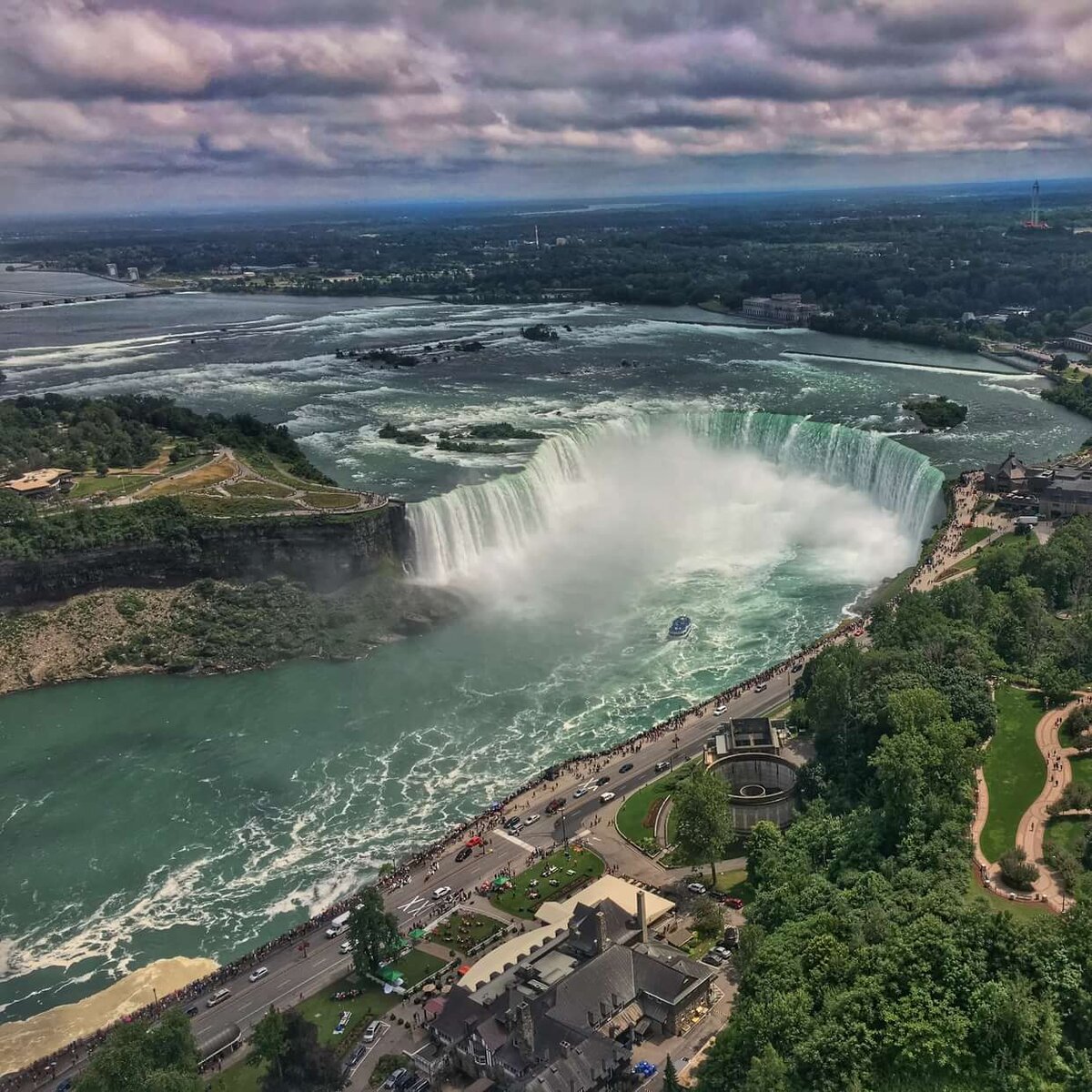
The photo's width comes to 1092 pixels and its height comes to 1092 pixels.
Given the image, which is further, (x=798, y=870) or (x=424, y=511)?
(x=424, y=511)

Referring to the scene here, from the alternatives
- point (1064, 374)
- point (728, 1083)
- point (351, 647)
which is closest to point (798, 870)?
point (728, 1083)

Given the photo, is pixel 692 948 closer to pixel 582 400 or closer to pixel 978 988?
pixel 978 988

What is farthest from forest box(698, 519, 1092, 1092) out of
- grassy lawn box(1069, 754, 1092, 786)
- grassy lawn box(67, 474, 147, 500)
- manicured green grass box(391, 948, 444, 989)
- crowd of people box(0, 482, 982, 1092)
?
grassy lawn box(67, 474, 147, 500)

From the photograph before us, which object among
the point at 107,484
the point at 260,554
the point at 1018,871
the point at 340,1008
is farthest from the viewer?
the point at 107,484

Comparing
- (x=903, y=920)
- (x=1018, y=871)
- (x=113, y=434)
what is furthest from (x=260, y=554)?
(x=1018, y=871)

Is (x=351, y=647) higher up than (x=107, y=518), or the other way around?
(x=107, y=518)

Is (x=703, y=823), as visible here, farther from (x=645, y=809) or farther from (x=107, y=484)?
(x=107, y=484)

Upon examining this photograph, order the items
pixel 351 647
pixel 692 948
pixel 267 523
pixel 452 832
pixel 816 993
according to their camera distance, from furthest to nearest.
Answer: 1. pixel 267 523
2. pixel 351 647
3. pixel 452 832
4. pixel 692 948
5. pixel 816 993
